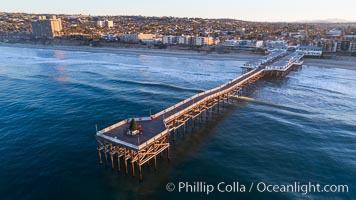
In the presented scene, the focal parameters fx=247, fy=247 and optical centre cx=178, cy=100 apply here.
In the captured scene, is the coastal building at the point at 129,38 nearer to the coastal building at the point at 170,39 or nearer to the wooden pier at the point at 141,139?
the coastal building at the point at 170,39

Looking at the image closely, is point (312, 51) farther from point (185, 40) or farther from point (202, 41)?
point (185, 40)

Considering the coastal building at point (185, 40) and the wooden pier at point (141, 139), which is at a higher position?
the coastal building at point (185, 40)

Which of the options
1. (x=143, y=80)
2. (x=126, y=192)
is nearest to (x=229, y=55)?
(x=143, y=80)

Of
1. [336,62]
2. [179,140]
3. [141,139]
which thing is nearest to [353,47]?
[336,62]

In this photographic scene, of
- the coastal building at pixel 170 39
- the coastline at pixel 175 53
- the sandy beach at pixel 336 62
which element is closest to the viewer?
the sandy beach at pixel 336 62

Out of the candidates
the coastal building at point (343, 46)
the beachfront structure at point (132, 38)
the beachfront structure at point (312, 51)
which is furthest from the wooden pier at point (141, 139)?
the beachfront structure at point (132, 38)

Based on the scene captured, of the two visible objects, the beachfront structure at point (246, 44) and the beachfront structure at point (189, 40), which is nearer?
the beachfront structure at point (246, 44)

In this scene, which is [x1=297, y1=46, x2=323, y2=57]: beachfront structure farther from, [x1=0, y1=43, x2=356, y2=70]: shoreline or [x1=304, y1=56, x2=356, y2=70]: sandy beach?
[x1=304, y1=56, x2=356, y2=70]: sandy beach

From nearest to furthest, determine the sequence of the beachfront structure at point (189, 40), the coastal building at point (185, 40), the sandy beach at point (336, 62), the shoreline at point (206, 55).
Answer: the sandy beach at point (336, 62), the shoreline at point (206, 55), the beachfront structure at point (189, 40), the coastal building at point (185, 40)
